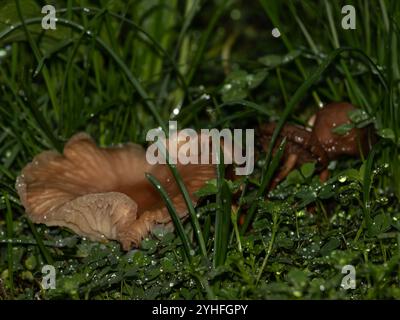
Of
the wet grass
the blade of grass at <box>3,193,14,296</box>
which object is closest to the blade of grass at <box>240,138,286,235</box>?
the wet grass

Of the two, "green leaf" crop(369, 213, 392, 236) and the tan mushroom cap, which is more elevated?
the tan mushroom cap

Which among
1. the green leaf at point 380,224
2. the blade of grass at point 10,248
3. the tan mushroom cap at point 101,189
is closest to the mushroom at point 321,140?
the tan mushroom cap at point 101,189

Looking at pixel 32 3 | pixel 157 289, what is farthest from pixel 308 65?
pixel 157 289

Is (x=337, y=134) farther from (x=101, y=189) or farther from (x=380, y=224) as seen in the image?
(x=101, y=189)

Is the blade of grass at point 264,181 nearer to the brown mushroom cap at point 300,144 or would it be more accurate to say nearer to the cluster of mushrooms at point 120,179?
the cluster of mushrooms at point 120,179

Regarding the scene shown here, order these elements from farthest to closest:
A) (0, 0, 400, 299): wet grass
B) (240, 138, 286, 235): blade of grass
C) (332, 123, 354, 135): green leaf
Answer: (332, 123, 354, 135): green leaf
(240, 138, 286, 235): blade of grass
(0, 0, 400, 299): wet grass

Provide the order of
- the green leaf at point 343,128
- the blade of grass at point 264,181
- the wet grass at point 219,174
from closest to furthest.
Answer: the wet grass at point 219,174
the blade of grass at point 264,181
the green leaf at point 343,128

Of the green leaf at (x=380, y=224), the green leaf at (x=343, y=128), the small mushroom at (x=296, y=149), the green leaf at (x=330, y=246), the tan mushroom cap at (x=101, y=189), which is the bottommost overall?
the green leaf at (x=330, y=246)

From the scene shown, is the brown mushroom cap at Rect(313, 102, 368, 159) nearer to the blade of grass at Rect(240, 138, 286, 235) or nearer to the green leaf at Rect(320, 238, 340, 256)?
the blade of grass at Rect(240, 138, 286, 235)
